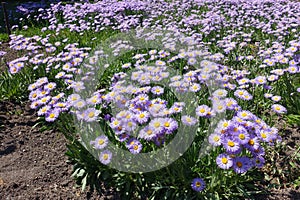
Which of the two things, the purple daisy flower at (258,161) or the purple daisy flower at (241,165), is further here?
the purple daisy flower at (258,161)

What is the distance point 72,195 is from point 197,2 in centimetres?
743

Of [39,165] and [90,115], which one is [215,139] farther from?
[39,165]

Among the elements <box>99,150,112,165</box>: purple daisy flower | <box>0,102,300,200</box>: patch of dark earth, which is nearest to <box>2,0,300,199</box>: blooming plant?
<box>99,150,112,165</box>: purple daisy flower

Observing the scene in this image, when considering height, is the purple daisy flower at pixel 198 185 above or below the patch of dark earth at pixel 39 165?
above

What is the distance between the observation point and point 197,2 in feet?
29.6

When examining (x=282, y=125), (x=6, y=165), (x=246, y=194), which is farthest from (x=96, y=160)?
(x=282, y=125)

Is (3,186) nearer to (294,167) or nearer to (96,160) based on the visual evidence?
(96,160)

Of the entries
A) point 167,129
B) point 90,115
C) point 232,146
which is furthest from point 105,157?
point 232,146

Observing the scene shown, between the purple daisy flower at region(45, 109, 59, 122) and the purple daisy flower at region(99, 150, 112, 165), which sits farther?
the purple daisy flower at region(45, 109, 59, 122)

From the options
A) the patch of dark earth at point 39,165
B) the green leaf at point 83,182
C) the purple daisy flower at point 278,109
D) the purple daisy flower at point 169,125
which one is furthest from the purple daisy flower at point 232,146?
the green leaf at point 83,182

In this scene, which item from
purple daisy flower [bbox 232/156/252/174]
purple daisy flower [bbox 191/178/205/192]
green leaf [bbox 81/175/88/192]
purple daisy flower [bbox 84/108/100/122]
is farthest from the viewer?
green leaf [bbox 81/175/88/192]

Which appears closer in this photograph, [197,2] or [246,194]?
[246,194]

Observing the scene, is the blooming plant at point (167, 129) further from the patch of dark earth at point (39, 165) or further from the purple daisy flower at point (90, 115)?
the patch of dark earth at point (39, 165)

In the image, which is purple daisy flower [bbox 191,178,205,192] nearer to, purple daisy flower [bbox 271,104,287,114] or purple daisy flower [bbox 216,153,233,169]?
purple daisy flower [bbox 216,153,233,169]
